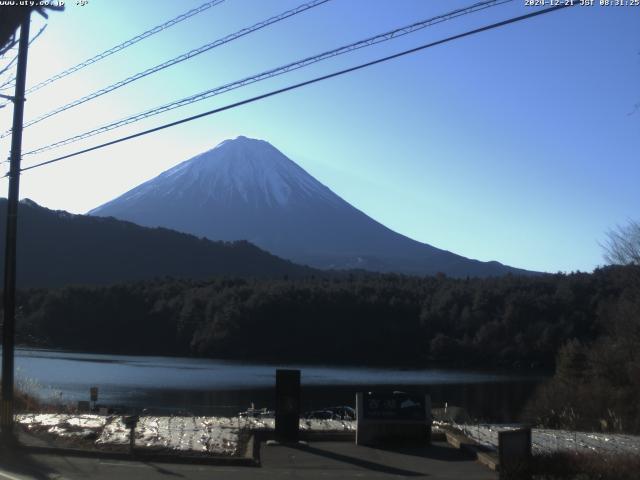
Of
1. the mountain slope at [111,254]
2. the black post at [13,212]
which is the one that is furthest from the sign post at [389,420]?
the mountain slope at [111,254]

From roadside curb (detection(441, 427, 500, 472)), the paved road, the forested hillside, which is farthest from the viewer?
the forested hillside

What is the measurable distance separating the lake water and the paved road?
16.0 metres

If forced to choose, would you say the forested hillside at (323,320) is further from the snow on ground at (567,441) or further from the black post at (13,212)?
the black post at (13,212)

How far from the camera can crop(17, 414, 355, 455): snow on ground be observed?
13.8m

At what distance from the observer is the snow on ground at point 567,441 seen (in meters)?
13.3

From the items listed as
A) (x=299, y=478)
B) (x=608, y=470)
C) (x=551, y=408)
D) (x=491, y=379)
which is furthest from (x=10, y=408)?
(x=491, y=379)

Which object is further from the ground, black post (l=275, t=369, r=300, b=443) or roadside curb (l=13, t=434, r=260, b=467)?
black post (l=275, t=369, r=300, b=443)

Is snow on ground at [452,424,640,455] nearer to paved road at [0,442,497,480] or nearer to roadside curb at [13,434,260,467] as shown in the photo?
paved road at [0,442,497,480]

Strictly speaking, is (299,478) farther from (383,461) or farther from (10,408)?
(10,408)

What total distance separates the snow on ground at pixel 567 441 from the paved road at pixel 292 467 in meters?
1.19

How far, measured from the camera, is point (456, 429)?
15820 millimetres

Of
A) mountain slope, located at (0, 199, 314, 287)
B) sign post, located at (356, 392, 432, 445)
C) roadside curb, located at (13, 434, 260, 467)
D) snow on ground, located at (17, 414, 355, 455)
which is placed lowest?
roadside curb, located at (13, 434, 260, 467)

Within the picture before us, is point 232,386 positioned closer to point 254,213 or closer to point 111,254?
point 111,254

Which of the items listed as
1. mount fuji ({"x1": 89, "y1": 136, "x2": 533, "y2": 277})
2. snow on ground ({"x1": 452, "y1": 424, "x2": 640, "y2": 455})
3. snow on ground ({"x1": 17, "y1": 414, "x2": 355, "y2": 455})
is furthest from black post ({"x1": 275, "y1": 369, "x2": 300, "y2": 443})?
mount fuji ({"x1": 89, "y1": 136, "x2": 533, "y2": 277})
